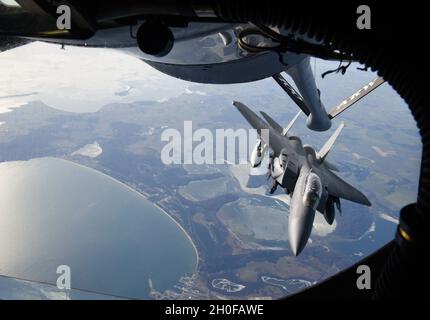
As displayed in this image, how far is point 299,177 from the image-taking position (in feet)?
35.9

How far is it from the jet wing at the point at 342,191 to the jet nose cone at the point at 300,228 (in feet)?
5.58

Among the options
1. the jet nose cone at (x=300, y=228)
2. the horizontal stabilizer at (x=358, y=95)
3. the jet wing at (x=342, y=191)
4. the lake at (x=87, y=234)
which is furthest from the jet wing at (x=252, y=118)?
the lake at (x=87, y=234)

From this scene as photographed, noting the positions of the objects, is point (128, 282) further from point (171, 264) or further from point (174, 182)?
point (174, 182)

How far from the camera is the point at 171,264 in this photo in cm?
3916

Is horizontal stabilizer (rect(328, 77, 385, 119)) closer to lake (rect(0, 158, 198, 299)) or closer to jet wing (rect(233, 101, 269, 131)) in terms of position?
jet wing (rect(233, 101, 269, 131))

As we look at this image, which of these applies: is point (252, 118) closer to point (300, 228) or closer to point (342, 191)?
point (342, 191)

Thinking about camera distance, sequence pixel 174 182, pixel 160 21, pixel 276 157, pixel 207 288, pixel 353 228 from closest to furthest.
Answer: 1. pixel 160 21
2. pixel 276 157
3. pixel 207 288
4. pixel 353 228
5. pixel 174 182

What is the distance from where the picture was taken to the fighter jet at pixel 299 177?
10298mm

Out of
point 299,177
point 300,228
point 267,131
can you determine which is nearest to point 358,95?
point 299,177

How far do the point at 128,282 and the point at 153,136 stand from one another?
42084mm

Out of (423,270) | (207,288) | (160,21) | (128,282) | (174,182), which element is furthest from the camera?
(174,182)

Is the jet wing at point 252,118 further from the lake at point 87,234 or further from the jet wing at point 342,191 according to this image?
the lake at point 87,234

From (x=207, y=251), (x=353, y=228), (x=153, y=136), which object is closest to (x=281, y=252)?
(x=207, y=251)

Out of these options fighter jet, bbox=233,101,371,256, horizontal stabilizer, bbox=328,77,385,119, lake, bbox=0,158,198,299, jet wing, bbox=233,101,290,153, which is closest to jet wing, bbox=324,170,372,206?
fighter jet, bbox=233,101,371,256
